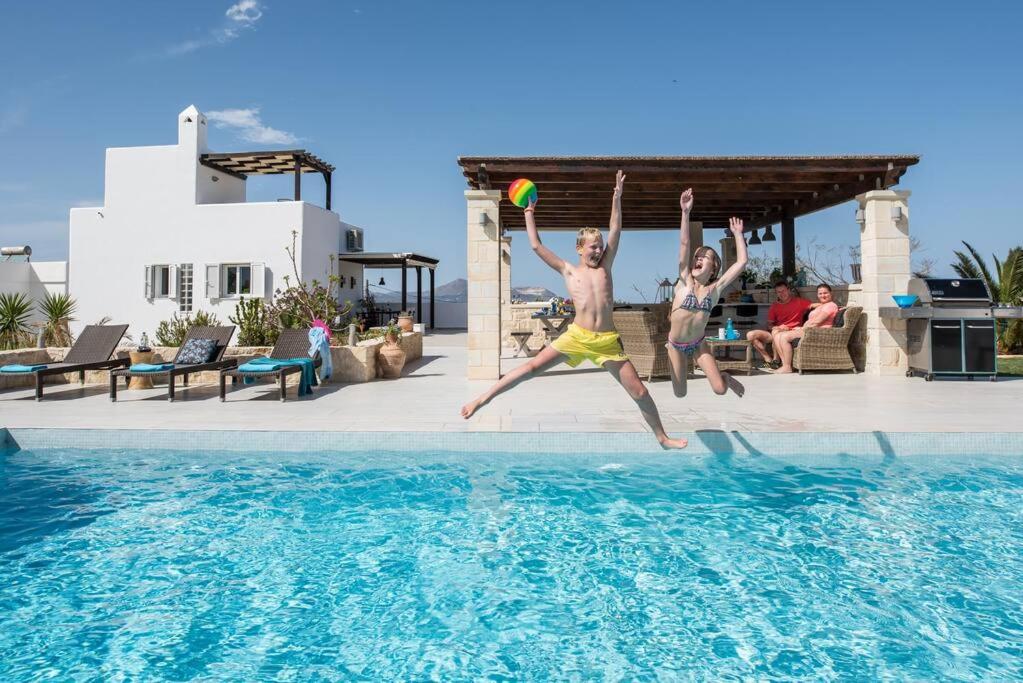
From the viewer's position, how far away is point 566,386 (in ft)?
33.0

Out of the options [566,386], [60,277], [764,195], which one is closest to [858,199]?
[764,195]

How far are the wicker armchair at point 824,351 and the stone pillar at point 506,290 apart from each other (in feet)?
24.4

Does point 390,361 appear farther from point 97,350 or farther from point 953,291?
point 953,291

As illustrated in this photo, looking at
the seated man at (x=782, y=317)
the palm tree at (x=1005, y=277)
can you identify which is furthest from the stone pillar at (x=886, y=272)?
the palm tree at (x=1005, y=277)

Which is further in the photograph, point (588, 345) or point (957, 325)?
point (957, 325)

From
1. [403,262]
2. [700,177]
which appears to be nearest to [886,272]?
[700,177]

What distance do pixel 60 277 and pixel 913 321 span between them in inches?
1073

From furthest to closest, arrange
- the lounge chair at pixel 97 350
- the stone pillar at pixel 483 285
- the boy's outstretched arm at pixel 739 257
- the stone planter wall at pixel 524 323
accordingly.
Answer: the stone planter wall at pixel 524 323, the stone pillar at pixel 483 285, the lounge chair at pixel 97 350, the boy's outstretched arm at pixel 739 257

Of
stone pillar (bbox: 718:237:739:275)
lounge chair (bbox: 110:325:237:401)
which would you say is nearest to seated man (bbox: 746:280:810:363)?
stone pillar (bbox: 718:237:739:275)

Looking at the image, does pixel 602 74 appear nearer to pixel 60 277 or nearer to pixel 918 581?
pixel 918 581

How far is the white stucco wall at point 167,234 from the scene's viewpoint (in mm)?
21594

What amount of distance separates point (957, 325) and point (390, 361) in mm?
9293

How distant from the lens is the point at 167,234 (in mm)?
21906

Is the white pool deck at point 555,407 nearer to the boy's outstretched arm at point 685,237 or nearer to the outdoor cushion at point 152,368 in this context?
the outdoor cushion at point 152,368
